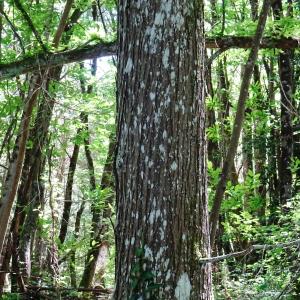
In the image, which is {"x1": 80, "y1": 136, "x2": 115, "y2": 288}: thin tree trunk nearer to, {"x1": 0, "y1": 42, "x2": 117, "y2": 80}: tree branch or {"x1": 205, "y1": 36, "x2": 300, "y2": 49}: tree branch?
{"x1": 0, "y1": 42, "x2": 117, "y2": 80}: tree branch

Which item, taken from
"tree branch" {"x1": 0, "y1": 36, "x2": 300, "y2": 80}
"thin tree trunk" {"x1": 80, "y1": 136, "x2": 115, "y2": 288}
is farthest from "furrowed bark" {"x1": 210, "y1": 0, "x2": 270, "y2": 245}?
"thin tree trunk" {"x1": 80, "y1": 136, "x2": 115, "y2": 288}

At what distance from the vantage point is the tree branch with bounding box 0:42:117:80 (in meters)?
5.23

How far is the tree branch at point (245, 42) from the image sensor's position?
527cm

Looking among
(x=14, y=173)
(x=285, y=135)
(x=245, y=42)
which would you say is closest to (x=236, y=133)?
(x=245, y=42)

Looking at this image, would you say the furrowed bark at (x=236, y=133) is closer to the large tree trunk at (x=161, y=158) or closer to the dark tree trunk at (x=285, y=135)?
the large tree trunk at (x=161, y=158)

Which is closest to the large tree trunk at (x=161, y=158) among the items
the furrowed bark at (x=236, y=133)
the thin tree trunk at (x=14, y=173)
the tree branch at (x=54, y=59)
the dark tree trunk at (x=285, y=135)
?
the furrowed bark at (x=236, y=133)

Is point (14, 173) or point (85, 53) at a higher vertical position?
point (85, 53)

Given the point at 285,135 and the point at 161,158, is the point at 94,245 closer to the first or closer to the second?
the point at 285,135

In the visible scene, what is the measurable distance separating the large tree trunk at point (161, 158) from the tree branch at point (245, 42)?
2.67 metres

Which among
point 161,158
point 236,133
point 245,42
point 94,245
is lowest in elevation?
point 94,245

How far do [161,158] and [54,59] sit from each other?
3.30 metres

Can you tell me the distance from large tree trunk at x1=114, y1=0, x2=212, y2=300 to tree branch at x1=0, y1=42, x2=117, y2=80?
8.58ft

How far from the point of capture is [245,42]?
17.6 feet

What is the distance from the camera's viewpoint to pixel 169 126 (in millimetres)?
2570
